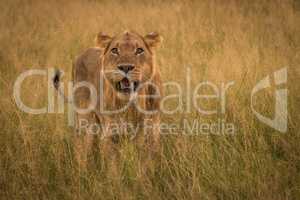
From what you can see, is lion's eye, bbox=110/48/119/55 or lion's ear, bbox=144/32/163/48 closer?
lion's eye, bbox=110/48/119/55

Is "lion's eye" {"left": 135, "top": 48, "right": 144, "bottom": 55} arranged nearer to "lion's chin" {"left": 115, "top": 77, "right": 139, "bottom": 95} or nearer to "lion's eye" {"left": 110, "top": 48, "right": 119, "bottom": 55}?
"lion's eye" {"left": 110, "top": 48, "right": 119, "bottom": 55}

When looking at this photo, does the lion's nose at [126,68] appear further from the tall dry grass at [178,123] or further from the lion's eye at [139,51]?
the tall dry grass at [178,123]

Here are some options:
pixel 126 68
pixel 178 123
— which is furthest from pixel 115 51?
pixel 178 123

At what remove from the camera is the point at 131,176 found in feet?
12.4

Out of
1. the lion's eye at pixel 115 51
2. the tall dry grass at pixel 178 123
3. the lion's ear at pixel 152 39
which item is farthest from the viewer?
the lion's ear at pixel 152 39

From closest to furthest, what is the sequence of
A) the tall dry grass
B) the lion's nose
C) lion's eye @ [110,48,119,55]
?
1. the tall dry grass
2. the lion's nose
3. lion's eye @ [110,48,119,55]

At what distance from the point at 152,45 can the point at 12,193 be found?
1.95 m

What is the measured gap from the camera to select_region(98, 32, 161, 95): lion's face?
4273 millimetres

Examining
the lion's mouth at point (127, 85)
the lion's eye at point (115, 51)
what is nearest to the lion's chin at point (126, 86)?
the lion's mouth at point (127, 85)

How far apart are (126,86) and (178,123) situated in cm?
75

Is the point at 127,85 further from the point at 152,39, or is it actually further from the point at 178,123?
the point at 178,123

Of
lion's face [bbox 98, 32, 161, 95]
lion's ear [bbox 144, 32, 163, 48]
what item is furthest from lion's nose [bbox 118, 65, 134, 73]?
lion's ear [bbox 144, 32, 163, 48]

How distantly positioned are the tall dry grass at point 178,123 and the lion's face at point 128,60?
22.1 inches

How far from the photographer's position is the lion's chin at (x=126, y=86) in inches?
170
